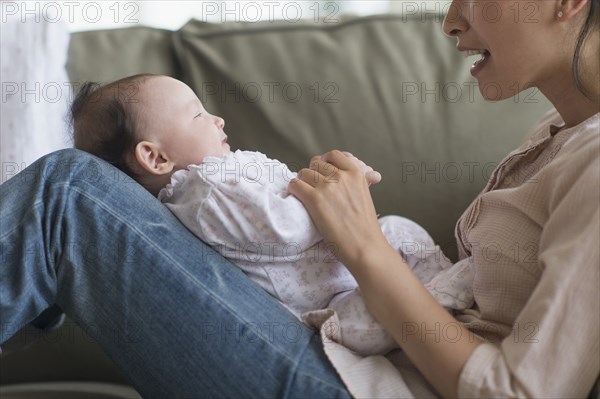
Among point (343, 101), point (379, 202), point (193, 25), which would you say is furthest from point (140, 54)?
point (379, 202)

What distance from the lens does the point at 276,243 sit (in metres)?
0.96

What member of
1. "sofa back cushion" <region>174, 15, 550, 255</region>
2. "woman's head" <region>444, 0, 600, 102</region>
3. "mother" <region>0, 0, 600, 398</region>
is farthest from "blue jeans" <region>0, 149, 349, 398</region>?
"sofa back cushion" <region>174, 15, 550, 255</region>

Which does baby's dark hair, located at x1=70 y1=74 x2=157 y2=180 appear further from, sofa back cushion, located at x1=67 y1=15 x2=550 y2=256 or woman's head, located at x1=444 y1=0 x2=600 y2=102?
woman's head, located at x1=444 y1=0 x2=600 y2=102

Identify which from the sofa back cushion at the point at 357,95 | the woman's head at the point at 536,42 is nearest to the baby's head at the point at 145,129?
the sofa back cushion at the point at 357,95

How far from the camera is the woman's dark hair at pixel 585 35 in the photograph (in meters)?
0.94

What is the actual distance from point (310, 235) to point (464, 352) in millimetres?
271

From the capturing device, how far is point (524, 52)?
38.6 inches

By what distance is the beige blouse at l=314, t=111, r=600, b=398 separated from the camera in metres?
0.75

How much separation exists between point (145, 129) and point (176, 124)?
1.9 inches

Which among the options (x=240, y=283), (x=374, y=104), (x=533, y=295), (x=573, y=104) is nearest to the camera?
(x=533, y=295)

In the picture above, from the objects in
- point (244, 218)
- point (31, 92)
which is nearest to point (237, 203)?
point (244, 218)

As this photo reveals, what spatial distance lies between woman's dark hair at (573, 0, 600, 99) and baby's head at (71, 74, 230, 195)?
1.79 ft

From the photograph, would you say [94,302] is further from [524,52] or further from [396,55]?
[396,55]

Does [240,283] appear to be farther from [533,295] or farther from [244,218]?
[533,295]
